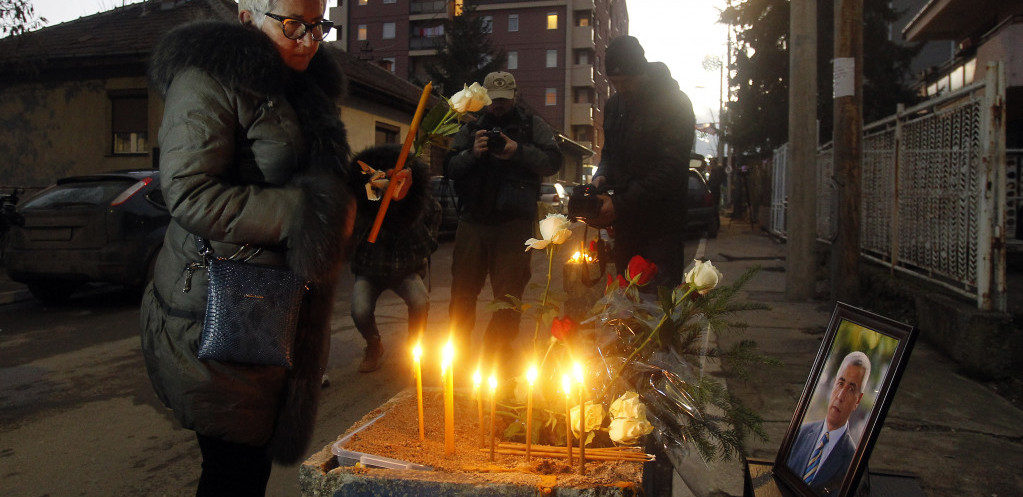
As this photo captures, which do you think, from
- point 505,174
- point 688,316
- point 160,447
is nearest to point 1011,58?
point 505,174

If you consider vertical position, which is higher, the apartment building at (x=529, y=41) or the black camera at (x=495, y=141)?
the apartment building at (x=529, y=41)

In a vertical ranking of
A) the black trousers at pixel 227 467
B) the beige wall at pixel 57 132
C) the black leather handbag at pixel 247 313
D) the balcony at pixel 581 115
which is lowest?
the black trousers at pixel 227 467

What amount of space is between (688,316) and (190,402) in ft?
4.88

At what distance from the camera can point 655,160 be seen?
3607 mm

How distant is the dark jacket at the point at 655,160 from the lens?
3523 millimetres

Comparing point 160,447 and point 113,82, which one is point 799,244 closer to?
point 160,447

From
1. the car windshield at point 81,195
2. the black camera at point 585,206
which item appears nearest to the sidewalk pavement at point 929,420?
the black camera at point 585,206

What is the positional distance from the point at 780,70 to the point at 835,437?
83.6 feet

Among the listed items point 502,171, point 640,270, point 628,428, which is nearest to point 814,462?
point 628,428

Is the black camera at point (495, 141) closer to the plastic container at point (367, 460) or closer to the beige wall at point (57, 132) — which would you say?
the plastic container at point (367, 460)

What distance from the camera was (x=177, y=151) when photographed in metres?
1.74

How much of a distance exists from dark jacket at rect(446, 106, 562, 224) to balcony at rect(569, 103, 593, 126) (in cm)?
5449

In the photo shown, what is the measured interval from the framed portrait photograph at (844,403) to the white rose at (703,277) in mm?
397

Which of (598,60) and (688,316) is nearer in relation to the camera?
(688,316)
